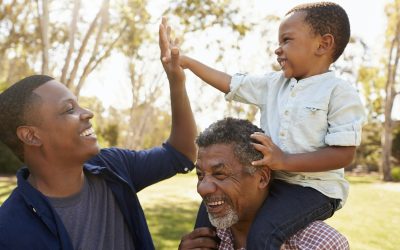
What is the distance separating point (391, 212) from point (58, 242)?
533 inches

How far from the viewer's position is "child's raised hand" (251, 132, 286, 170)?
102 inches

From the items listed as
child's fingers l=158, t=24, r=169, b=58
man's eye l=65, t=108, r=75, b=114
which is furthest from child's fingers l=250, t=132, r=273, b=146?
man's eye l=65, t=108, r=75, b=114

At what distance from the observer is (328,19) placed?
2789 mm

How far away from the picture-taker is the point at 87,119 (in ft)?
9.57

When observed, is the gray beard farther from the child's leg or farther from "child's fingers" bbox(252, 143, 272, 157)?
"child's fingers" bbox(252, 143, 272, 157)

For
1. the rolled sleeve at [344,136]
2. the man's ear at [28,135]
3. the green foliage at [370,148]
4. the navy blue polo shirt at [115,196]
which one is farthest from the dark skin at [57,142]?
the green foliage at [370,148]

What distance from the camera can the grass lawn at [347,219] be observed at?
9.10 m

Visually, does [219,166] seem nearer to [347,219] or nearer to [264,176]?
[264,176]

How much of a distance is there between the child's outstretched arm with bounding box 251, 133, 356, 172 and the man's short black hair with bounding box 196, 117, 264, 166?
0.10 meters

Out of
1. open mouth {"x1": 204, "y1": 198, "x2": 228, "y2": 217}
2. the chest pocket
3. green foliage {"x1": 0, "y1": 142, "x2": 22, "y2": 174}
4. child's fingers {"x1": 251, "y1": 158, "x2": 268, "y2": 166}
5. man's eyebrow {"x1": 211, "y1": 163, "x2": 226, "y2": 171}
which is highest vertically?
the chest pocket

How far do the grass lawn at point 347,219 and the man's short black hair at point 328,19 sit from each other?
19.2 ft

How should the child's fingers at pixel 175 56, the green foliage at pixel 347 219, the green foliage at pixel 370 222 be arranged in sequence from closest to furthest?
the child's fingers at pixel 175 56
the green foliage at pixel 347 219
the green foliage at pixel 370 222

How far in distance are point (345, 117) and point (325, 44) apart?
18.9 inches

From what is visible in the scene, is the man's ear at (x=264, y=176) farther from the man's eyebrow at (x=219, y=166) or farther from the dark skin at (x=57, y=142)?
the dark skin at (x=57, y=142)
